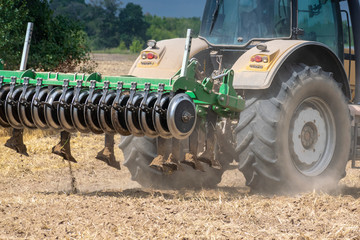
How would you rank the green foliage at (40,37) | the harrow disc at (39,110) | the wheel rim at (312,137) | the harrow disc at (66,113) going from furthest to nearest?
the green foliage at (40,37), the wheel rim at (312,137), the harrow disc at (39,110), the harrow disc at (66,113)

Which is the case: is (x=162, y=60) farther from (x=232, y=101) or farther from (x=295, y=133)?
(x=295, y=133)

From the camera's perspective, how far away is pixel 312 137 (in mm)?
5762

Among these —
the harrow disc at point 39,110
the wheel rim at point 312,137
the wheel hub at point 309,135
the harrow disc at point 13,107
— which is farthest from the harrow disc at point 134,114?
the wheel hub at point 309,135

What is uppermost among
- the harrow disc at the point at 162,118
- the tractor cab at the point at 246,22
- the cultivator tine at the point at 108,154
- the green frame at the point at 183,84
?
the tractor cab at the point at 246,22

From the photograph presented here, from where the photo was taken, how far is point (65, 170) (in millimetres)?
7668

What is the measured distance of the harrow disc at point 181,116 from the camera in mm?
4668

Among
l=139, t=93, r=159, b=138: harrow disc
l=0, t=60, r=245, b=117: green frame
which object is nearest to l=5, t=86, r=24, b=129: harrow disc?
l=0, t=60, r=245, b=117: green frame

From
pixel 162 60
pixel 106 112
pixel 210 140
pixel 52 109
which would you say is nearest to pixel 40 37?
pixel 162 60

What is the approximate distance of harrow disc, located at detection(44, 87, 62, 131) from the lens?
5.17m

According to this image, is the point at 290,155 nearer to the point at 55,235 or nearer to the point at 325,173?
the point at 325,173

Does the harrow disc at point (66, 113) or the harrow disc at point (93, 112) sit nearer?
the harrow disc at point (93, 112)

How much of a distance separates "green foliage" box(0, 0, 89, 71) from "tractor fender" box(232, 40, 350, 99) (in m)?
6.08

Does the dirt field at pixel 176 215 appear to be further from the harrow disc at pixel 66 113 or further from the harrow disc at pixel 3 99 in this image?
the harrow disc at pixel 3 99

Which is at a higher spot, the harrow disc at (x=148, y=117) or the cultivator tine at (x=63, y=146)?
the harrow disc at (x=148, y=117)
